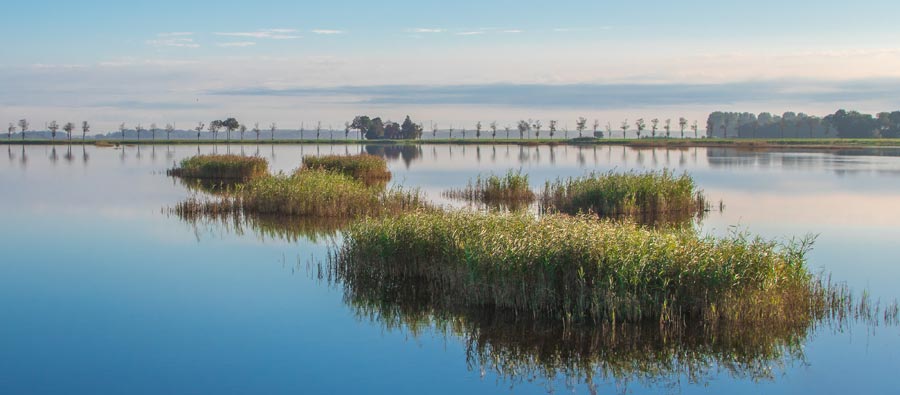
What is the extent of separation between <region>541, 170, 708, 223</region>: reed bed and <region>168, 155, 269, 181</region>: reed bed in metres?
22.5

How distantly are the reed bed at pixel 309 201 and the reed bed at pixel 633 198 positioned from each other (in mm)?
5554

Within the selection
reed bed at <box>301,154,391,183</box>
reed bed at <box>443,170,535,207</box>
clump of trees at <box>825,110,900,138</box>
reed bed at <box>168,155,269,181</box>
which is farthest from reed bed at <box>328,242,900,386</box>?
clump of trees at <box>825,110,900,138</box>

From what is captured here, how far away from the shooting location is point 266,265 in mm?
19812

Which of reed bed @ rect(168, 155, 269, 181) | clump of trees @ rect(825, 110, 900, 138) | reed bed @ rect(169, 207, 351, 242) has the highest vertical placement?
clump of trees @ rect(825, 110, 900, 138)

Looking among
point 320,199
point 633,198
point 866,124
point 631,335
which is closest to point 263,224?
point 320,199

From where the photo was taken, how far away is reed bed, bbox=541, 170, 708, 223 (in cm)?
2809

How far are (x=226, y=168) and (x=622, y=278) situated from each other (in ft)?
128

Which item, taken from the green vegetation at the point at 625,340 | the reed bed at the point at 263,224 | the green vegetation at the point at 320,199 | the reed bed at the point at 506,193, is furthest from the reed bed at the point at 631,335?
the reed bed at the point at 506,193

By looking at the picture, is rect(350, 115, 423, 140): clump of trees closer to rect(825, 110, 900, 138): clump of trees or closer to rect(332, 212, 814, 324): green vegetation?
rect(825, 110, 900, 138): clump of trees

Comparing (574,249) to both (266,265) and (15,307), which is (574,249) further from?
(15,307)

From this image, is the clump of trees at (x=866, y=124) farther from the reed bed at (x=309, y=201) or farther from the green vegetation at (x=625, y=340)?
the green vegetation at (x=625, y=340)

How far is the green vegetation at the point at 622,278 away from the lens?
13.5m

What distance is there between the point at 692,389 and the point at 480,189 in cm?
2538

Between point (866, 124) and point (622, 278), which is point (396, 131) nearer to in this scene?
point (866, 124)
